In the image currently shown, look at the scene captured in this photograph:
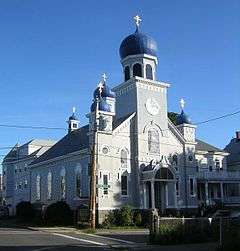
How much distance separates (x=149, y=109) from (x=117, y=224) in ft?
37.7

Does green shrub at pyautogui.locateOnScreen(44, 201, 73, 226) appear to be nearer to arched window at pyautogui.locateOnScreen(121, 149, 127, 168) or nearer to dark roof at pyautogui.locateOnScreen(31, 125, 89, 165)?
dark roof at pyautogui.locateOnScreen(31, 125, 89, 165)

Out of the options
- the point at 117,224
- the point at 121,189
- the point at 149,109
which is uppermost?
the point at 149,109

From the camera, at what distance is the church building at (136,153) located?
45.7m

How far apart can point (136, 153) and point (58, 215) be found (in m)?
8.90

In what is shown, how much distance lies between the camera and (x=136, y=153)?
4712cm

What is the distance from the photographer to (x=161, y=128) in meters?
49.3

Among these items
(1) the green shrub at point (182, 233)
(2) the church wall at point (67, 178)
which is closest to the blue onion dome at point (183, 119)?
(2) the church wall at point (67, 178)

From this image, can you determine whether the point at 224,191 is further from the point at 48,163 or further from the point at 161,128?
the point at 48,163

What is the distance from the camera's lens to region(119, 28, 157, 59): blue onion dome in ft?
162

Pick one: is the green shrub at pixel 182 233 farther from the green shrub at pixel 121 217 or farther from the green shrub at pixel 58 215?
the green shrub at pixel 58 215

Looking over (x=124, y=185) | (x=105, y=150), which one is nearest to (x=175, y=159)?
(x=124, y=185)

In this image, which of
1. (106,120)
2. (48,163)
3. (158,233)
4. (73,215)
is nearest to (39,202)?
(48,163)

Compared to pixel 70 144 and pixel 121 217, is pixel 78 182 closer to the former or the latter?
pixel 70 144

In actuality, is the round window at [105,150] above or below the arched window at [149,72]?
below
